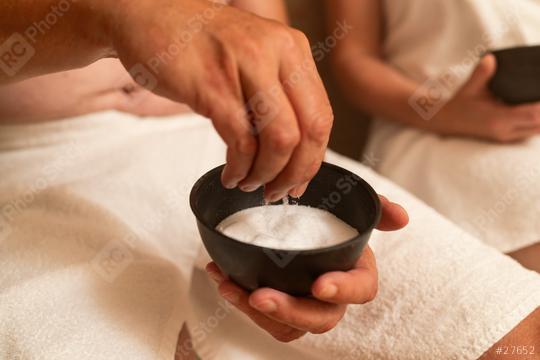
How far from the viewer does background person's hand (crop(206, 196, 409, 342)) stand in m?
0.52

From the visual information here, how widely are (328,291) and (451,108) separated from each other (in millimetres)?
639

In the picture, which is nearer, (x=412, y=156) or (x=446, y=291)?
(x=446, y=291)

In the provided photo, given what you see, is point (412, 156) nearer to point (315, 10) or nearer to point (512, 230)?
point (512, 230)

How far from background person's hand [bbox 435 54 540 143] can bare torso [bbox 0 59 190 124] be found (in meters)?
0.57

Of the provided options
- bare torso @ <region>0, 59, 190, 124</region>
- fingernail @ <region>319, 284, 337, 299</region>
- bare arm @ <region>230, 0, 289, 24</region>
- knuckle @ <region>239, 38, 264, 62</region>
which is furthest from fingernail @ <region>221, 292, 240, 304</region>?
bare arm @ <region>230, 0, 289, 24</region>

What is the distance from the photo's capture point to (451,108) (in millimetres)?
1026

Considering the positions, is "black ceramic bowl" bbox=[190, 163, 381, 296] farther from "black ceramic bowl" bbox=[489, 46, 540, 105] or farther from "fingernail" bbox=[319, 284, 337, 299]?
"black ceramic bowl" bbox=[489, 46, 540, 105]

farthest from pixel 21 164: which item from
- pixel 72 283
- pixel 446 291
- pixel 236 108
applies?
pixel 446 291

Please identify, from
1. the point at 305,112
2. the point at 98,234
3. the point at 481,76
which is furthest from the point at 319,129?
the point at 481,76

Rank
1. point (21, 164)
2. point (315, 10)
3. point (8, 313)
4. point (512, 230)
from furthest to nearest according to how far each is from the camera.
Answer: point (315, 10) → point (512, 230) → point (21, 164) → point (8, 313)

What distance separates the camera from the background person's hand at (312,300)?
521 mm

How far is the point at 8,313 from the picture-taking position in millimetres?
594

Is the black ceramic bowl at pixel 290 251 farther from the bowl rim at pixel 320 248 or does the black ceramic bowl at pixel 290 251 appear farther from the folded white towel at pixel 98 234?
the folded white towel at pixel 98 234

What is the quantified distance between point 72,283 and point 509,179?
717mm
